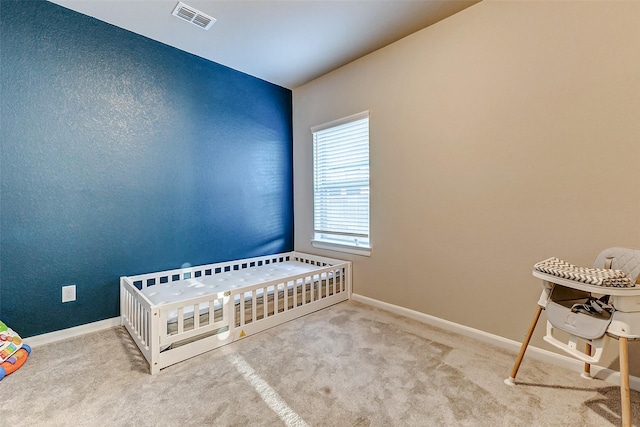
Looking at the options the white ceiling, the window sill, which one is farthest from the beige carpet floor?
the white ceiling

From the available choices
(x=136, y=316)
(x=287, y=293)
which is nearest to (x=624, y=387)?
(x=287, y=293)

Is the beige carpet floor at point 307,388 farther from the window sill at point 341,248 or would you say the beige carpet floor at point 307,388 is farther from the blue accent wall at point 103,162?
the window sill at point 341,248

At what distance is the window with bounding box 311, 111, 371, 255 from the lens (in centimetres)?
293

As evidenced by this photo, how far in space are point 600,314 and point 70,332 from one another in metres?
3.40

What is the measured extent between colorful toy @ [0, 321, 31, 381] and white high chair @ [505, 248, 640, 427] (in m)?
2.93

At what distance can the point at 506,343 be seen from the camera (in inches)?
79.3

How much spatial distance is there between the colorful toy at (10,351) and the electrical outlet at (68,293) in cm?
34

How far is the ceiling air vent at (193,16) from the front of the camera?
217 cm

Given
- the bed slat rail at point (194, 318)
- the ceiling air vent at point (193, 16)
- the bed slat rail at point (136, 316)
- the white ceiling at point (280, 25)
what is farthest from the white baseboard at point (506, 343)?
the ceiling air vent at point (193, 16)

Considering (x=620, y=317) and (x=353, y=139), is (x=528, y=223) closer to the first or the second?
(x=620, y=317)

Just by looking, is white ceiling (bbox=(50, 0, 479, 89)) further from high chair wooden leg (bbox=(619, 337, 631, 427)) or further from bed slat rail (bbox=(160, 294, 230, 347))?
high chair wooden leg (bbox=(619, 337, 631, 427))

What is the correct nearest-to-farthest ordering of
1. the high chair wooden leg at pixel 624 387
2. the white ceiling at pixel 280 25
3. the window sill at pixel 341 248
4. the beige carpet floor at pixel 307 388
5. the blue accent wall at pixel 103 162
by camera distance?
the high chair wooden leg at pixel 624 387 < the beige carpet floor at pixel 307 388 < the blue accent wall at pixel 103 162 < the white ceiling at pixel 280 25 < the window sill at pixel 341 248

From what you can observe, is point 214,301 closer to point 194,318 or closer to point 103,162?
point 194,318

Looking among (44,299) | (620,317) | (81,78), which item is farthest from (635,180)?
(44,299)
